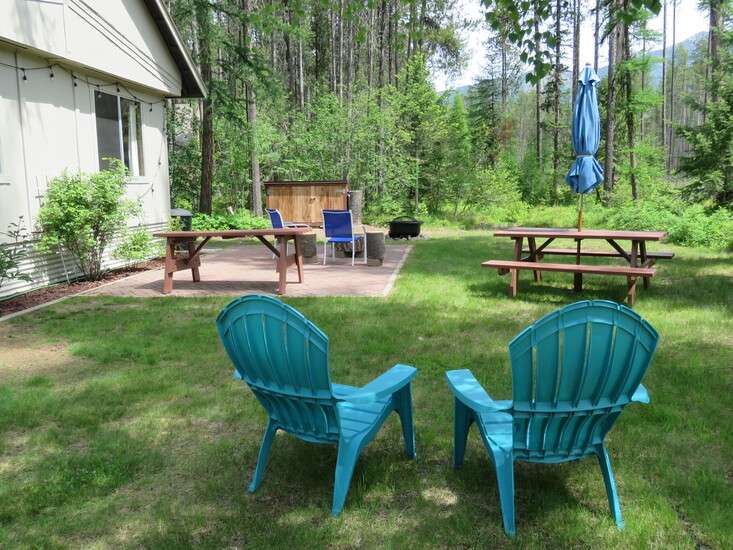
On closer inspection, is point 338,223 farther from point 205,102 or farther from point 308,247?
point 205,102

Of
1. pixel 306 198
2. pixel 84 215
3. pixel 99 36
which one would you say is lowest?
pixel 84 215

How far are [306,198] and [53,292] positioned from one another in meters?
11.4

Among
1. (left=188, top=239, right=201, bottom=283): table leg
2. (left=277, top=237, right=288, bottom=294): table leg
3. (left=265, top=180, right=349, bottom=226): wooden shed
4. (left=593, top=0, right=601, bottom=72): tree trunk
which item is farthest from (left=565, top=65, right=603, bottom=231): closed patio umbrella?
(left=593, top=0, right=601, bottom=72): tree trunk

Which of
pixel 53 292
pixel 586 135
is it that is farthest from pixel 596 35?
pixel 53 292

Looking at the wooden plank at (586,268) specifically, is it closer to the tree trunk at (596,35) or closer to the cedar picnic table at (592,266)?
the cedar picnic table at (592,266)

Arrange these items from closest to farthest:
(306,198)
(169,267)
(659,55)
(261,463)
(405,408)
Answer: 1. (261,463)
2. (405,408)
3. (169,267)
4. (306,198)
5. (659,55)

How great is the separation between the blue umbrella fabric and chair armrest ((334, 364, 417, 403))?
222 inches

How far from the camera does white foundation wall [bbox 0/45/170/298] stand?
760 centimetres

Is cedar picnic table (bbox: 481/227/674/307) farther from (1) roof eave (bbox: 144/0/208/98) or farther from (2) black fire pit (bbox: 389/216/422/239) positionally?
(1) roof eave (bbox: 144/0/208/98)

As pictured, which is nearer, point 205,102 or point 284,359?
point 284,359

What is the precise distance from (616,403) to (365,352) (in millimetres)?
2882

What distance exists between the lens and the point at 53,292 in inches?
314

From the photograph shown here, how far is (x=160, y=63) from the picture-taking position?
37.8ft

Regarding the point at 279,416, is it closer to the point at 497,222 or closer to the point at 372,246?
the point at 372,246
